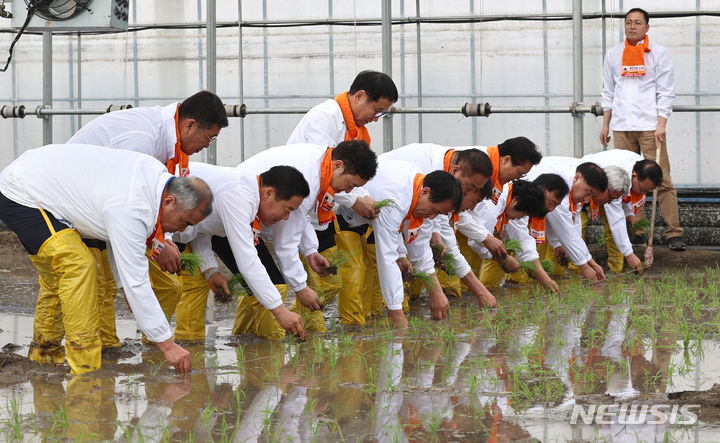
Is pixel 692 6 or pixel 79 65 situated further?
pixel 79 65

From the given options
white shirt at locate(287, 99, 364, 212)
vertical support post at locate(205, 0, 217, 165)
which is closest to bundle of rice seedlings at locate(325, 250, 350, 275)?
white shirt at locate(287, 99, 364, 212)

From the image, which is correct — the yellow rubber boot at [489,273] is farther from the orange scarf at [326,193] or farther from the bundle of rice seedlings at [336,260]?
the orange scarf at [326,193]

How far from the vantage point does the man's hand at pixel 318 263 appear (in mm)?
6324

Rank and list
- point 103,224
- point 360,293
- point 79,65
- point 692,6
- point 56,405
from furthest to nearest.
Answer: point 79,65
point 692,6
point 360,293
point 103,224
point 56,405

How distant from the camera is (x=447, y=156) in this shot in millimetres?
7273

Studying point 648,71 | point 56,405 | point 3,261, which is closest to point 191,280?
point 56,405

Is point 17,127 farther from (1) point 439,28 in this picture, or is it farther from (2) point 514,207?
(2) point 514,207

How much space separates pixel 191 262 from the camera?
577 cm

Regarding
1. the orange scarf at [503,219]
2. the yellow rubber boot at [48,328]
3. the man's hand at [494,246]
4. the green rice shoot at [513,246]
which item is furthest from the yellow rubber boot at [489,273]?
the yellow rubber boot at [48,328]

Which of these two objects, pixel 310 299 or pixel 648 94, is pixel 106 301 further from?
pixel 648 94

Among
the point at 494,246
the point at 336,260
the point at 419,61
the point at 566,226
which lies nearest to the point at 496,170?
the point at 494,246

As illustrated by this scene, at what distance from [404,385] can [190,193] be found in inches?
51.7

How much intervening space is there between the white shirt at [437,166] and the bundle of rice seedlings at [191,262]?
6.30 feet

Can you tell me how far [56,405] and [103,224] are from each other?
98 centimetres
